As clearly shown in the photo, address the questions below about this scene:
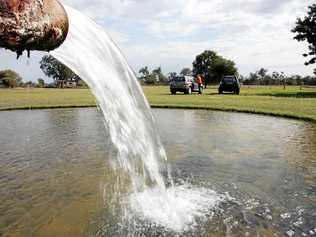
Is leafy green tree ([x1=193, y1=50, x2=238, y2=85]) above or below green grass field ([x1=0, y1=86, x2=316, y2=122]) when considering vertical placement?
above

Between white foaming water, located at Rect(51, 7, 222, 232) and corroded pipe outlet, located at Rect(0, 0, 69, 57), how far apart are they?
2.07 ft

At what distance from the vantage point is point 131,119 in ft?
18.0

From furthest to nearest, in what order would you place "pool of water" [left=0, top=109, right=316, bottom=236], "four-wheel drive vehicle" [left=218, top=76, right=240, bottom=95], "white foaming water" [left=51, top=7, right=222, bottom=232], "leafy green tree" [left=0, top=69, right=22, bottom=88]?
"leafy green tree" [left=0, top=69, right=22, bottom=88]
"four-wheel drive vehicle" [left=218, top=76, right=240, bottom=95]
"pool of water" [left=0, top=109, right=316, bottom=236]
"white foaming water" [left=51, top=7, right=222, bottom=232]

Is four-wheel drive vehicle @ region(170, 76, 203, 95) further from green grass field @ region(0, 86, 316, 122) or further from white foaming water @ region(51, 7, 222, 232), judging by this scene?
white foaming water @ region(51, 7, 222, 232)

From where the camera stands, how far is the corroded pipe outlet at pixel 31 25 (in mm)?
2117

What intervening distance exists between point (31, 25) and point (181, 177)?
16.9 ft

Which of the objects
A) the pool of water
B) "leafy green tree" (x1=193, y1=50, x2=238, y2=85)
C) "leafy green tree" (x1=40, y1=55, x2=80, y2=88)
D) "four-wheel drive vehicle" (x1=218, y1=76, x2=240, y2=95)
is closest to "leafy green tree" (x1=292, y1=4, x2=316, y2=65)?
"four-wheel drive vehicle" (x1=218, y1=76, x2=240, y2=95)

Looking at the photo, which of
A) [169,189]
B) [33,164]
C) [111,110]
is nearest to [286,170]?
[169,189]

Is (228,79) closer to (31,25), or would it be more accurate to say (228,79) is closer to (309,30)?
(309,30)

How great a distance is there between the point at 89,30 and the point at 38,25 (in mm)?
1488

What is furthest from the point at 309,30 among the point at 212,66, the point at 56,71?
the point at 56,71

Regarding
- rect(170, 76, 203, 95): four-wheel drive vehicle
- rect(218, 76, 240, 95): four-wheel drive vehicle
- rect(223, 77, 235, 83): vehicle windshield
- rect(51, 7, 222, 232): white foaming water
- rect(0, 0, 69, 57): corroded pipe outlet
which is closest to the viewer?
rect(0, 0, 69, 57): corroded pipe outlet

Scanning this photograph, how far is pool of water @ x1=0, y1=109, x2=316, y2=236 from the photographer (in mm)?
4727

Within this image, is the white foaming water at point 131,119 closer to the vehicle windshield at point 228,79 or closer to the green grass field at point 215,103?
the green grass field at point 215,103
